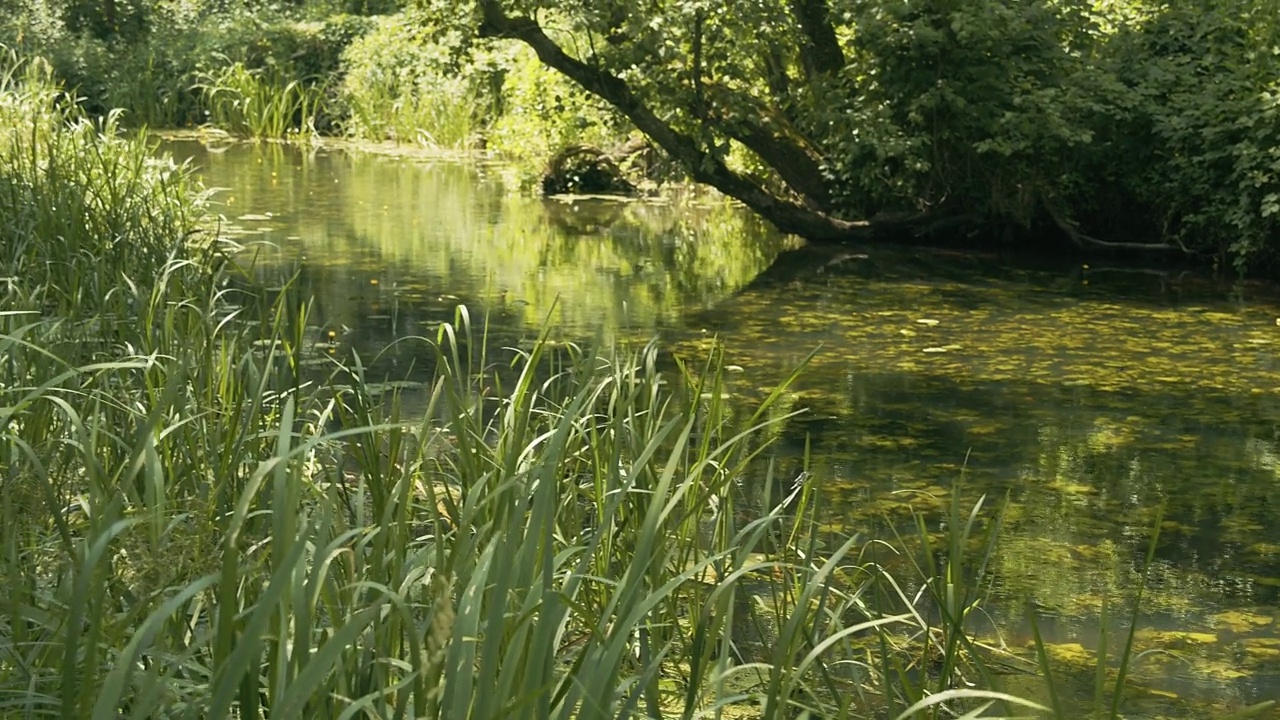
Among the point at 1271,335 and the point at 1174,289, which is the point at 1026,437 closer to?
the point at 1271,335

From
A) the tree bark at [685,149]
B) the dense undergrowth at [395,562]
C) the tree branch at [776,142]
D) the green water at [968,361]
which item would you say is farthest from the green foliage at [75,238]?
the tree branch at [776,142]

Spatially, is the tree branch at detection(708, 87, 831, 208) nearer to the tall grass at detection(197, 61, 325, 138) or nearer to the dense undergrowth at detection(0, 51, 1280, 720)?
the dense undergrowth at detection(0, 51, 1280, 720)

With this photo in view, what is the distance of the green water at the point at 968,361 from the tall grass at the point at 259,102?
24.8 feet

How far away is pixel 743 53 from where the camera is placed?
11.8 meters

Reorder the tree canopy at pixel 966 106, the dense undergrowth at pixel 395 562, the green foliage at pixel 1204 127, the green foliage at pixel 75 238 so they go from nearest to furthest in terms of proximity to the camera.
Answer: the dense undergrowth at pixel 395 562, the green foliage at pixel 75 238, the green foliage at pixel 1204 127, the tree canopy at pixel 966 106

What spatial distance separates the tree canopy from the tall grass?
31.2 ft

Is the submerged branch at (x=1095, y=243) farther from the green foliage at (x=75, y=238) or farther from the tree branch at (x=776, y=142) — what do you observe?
the green foliage at (x=75, y=238)

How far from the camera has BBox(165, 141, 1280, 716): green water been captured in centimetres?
420

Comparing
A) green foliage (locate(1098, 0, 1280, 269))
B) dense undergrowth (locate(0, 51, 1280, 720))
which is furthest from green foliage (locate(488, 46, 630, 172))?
dense undergrowth (locate(0, 51, 1280, 720))

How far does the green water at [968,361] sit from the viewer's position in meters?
4.20

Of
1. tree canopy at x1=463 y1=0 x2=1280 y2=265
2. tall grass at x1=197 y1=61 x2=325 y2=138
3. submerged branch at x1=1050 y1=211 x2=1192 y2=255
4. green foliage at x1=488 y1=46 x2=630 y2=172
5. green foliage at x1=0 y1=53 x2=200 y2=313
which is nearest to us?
green foliage at x1=0 y1=53 x2=200 y2=313

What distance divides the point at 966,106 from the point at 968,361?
3897 mm

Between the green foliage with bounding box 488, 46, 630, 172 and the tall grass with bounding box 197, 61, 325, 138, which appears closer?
the green foliage with bounding box 488, 46, 630, 172

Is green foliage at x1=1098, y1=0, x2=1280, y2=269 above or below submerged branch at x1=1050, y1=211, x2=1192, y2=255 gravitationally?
above
